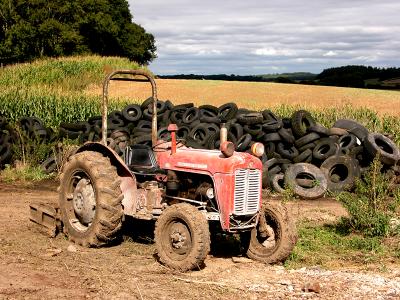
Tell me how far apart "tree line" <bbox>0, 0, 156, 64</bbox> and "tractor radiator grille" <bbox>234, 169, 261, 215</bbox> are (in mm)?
45463

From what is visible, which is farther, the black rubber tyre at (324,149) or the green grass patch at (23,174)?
the black rubber tyre at (324,149)

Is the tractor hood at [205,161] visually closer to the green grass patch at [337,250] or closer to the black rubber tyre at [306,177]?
the green grass patch at [337,250]

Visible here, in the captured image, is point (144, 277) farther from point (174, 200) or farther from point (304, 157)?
point (304, 157)

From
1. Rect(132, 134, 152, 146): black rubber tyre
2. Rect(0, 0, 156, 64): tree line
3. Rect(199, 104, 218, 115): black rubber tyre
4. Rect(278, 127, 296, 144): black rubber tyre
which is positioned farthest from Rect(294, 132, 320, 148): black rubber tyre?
Rect(0, 0, 156, 64): tree line

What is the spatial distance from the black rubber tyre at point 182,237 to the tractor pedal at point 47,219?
82.5 inches

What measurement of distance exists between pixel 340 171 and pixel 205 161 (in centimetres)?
821

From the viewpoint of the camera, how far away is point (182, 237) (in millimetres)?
6914

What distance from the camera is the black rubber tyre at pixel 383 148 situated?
14.1 metres

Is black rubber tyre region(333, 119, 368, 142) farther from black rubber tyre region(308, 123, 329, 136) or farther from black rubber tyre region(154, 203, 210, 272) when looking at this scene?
black rubber tyre region(154, 203, 210, 272)

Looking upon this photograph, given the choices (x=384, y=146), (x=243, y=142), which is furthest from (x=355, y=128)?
(x=243, y=142)

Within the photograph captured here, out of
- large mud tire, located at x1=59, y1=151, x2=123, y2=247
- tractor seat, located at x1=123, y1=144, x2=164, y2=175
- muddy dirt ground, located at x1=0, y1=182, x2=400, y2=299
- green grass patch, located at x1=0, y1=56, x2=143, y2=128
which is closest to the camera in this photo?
muddy dirt ground, located at x1=0, y1=182, x2=400, y2=299

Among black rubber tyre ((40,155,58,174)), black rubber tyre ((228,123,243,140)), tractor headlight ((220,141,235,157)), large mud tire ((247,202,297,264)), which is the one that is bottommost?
black rubber tyre ((40,155,58,174))

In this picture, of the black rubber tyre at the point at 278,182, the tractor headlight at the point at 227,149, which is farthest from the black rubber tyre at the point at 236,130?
the tractor headlight at the point at 227,149

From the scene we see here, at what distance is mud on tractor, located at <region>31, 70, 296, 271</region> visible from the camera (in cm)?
694
